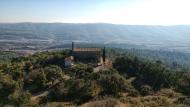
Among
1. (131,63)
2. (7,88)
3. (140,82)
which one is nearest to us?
(7,88)

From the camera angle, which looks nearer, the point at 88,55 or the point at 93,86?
the point at 93,86

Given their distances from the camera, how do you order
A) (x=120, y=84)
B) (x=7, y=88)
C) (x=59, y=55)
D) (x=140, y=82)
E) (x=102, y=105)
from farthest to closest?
(x=59, y=55) → (x=140, y=82) → (x=7, y=88) → (x=120, y=84) → (x=102, y=105)

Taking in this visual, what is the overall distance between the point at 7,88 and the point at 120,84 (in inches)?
576

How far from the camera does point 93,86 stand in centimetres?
3466

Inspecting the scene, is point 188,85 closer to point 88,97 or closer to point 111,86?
point 111,86

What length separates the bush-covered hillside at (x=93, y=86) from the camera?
3002 cm

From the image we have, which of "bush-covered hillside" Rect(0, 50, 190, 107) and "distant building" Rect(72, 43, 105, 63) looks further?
"distant building" Rect(72, 43, 105, 63)

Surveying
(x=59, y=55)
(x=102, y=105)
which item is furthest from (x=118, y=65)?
(x=102, y=105)

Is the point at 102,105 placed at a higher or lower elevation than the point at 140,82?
higher

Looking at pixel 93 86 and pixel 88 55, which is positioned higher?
pixel 93 86

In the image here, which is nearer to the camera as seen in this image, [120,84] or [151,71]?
[120,84]

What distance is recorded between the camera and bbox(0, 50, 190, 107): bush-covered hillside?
30.0 m

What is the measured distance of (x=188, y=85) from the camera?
37.7m

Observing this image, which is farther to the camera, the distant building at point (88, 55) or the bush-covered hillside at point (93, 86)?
the distant building at point (88, 55)
